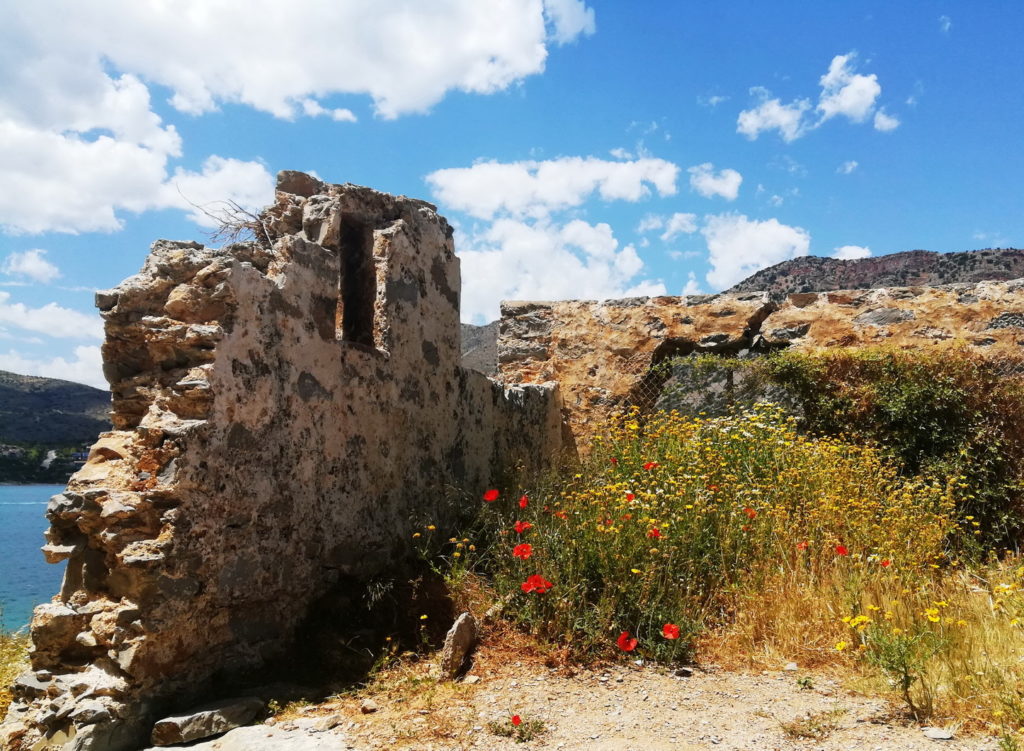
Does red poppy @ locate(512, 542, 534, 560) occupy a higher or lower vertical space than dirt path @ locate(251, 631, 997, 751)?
higher

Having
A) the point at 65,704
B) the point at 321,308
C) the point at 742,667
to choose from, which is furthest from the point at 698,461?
the point at 65,704

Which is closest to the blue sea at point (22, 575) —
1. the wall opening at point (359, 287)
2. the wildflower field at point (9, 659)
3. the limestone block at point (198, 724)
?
the wildflower field at point (9, 659)

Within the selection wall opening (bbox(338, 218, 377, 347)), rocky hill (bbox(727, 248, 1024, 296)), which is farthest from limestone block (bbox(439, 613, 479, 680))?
rocky hill (bbox(727, 248, 1024, 296))

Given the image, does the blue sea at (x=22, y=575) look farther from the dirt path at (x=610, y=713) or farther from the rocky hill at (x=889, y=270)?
the rocky hill at (x=889, y=270)

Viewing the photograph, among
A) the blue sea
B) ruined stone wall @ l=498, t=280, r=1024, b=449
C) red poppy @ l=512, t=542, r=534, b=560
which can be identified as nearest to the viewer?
red poppy @ l=512, t=542, r=534, b=560

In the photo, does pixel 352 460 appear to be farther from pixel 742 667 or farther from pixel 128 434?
pixel 742 667

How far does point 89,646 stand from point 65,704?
0.78 ft

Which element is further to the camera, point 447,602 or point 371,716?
point 447,602

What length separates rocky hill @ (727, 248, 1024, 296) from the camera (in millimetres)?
15609

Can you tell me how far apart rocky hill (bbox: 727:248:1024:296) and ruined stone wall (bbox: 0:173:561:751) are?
11426mm

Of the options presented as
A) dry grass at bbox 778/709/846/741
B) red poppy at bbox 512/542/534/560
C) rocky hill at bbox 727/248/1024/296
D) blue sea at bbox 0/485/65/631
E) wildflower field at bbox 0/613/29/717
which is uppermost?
rocky hill at bbox 727/248/1024/296

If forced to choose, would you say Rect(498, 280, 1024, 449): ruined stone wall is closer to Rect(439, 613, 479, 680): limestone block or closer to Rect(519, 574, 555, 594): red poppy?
Rect(519, 574, 555, 594): red poppy

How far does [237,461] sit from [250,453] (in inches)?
3.5

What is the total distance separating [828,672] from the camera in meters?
3.70
